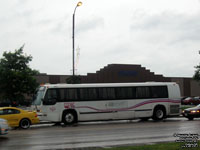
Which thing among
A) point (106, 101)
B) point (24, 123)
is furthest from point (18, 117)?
point (106, 101)

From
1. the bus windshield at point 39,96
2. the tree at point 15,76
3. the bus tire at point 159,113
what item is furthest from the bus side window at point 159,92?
the tree at point 15,76

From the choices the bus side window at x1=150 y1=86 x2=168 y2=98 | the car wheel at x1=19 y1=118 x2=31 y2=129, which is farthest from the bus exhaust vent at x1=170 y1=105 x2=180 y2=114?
the car wheel at x1=19 y1=118 x2=31 y2=129

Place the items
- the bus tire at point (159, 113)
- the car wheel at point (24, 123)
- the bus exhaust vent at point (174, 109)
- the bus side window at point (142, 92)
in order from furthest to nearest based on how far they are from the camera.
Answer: the bus exhaust vent at point (174, 109), the bus tire at point (159, 113), the bus side window at point (142, 92), the car wheel at point (24, 123)

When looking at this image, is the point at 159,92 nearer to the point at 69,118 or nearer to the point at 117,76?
the point at 69,118

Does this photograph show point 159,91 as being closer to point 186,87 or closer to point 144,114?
point 144,114

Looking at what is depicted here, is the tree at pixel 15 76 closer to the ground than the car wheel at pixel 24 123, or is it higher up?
higher up

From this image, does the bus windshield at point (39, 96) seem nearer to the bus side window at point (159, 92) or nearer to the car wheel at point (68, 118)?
the car wheel at point (68, 118)

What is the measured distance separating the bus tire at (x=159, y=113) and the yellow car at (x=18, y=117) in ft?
31.3

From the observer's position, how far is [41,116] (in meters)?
24.1

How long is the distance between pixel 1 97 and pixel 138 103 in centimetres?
1832

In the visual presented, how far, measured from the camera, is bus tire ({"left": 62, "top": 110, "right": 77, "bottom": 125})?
24750mm

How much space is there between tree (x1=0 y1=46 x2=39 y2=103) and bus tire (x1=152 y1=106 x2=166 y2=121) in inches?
643

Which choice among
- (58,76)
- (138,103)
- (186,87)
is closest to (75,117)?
(138,103)

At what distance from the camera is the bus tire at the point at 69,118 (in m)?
24.8
